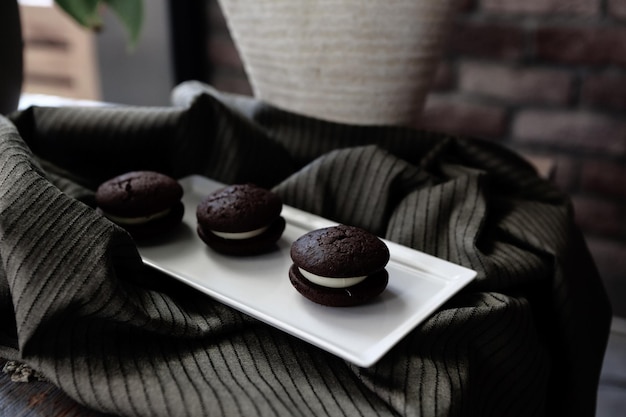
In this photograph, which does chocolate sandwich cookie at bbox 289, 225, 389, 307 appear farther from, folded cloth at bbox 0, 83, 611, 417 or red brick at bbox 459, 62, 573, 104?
red brick at bbox 459, 62, 573, 104

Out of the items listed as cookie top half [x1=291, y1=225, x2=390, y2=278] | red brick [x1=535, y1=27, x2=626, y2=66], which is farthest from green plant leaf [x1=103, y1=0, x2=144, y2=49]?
red brick [x1=535, y1=27, x2=626, y2=66]

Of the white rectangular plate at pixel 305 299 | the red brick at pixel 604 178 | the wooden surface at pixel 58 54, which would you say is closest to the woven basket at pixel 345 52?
the white rectangular plate at pixel 305 299

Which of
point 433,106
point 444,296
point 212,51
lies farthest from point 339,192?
point 212,51

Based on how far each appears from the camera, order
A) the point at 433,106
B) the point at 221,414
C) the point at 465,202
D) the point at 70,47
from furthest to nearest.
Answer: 1. the point at 70,47
2. the point at 433,106
3. the point at 465,202
4. the point at 221,414

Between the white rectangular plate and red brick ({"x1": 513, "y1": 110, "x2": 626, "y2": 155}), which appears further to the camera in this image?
red brick ({"x1": 513, "y1": 110, "x2": 626, "y2": 155})

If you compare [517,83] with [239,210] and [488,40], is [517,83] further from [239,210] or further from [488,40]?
[239,210]

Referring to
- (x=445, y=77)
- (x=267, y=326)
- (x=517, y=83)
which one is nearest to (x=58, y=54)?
(x=445, y=77)

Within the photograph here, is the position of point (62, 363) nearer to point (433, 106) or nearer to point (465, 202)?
point (465, 202)
